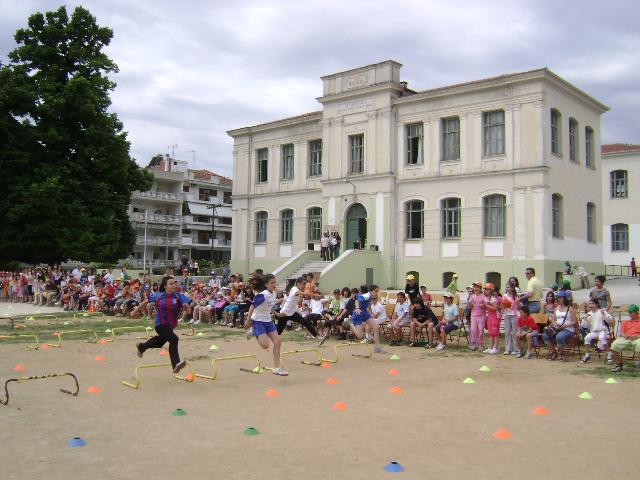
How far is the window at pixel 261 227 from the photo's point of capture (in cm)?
3856

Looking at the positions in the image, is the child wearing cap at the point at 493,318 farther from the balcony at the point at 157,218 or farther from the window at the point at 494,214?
the balcony at the point at 157,218

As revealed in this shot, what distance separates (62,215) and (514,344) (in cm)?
2661

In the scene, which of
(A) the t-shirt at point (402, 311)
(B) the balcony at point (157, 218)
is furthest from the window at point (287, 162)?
(B) the balcony at point (157, 218)

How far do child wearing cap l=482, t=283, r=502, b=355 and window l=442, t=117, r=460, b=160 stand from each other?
16.1 metres

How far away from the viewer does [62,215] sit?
33.5 meters

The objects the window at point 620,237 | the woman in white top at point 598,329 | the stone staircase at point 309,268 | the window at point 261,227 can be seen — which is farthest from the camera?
the window at point 620,237

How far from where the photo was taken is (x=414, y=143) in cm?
3134

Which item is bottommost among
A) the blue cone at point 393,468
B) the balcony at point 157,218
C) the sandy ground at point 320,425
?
the sandy ground at point 320,425

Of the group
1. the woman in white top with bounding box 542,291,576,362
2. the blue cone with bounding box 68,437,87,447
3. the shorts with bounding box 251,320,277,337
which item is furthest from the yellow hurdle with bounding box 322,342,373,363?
the blue cone with bounding box 68,437,87,447

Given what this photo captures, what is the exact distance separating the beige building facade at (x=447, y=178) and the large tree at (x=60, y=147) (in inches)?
416

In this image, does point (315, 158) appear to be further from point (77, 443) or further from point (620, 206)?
point (77, 443)

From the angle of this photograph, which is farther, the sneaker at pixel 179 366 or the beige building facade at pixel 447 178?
the beige building facade at pixel 447 178

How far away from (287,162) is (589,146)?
16696mm

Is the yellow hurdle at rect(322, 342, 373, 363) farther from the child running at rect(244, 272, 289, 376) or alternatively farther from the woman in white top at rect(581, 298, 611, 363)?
the woman in white top at rect(581, 298, 611, 363)
